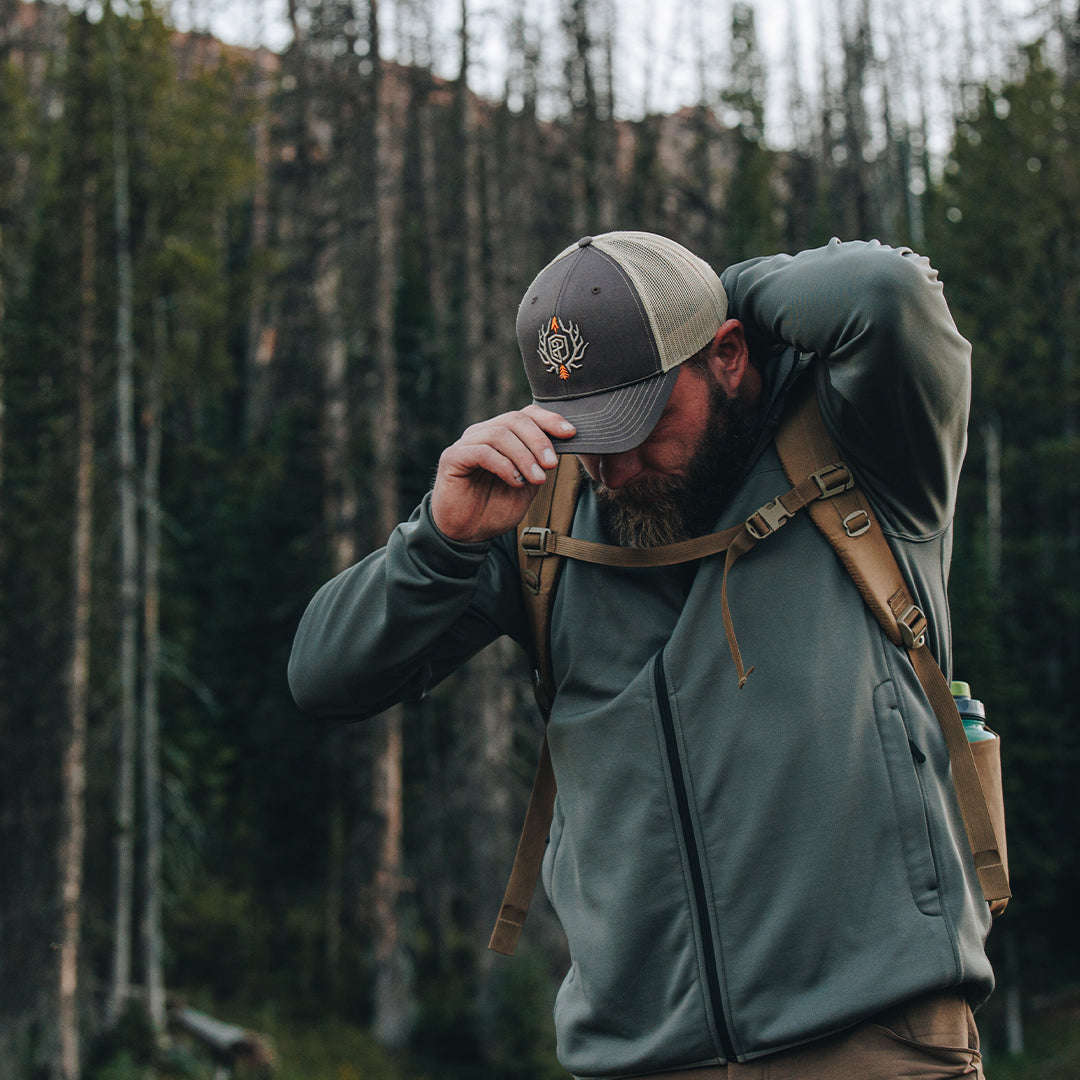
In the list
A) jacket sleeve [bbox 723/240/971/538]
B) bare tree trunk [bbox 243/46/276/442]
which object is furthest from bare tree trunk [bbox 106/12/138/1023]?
jacket sleeve [bbox 723/240/971/538]

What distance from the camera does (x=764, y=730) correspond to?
7.53 ft

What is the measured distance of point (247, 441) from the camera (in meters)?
31.2

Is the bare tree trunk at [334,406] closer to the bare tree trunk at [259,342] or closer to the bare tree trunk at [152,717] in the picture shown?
the bare tree trunk at [152,717]

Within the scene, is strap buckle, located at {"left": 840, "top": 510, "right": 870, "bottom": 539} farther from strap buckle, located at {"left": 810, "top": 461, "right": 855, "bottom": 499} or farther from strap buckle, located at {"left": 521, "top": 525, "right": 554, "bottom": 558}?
strap buckle, located at {"left": 521, "top": 525, "right": 554, "bottom": 558}

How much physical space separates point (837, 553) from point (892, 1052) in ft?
2.86

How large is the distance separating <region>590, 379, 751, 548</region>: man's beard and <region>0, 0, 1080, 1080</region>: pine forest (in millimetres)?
14757

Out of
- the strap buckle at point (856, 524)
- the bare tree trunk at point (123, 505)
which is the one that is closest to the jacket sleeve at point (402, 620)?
the strap buckle at point (856, 524)

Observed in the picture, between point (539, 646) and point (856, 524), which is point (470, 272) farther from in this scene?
point (856, 524)

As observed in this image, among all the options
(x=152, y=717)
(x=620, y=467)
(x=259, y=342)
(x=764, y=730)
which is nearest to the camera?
(x=764, y=730)

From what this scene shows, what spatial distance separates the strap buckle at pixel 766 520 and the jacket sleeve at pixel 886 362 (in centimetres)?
19

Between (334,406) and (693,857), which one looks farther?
(334,406)

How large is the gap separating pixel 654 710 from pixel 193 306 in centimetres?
2098

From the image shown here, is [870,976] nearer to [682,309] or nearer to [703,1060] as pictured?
[703,1060]

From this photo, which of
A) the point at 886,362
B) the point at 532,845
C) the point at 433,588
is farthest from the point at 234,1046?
the point at 886,362
